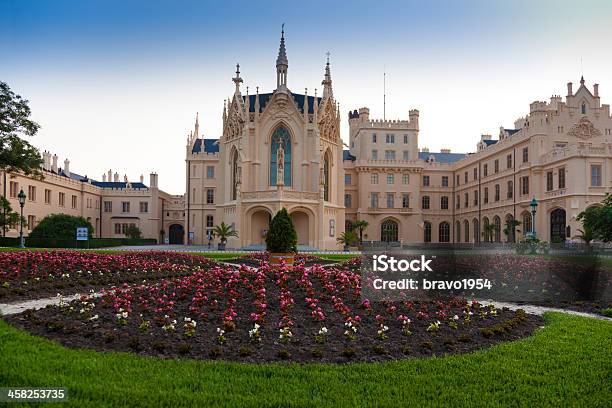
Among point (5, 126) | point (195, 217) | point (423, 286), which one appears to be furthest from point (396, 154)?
point (423, 286)

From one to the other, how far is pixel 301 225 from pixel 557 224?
79.6 ft

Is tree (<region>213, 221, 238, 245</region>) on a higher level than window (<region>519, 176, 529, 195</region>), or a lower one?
lower

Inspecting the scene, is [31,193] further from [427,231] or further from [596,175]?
[596,175]

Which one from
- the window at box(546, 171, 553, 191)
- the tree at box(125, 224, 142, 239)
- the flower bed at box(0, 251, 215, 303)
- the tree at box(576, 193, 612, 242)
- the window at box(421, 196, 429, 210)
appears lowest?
the flower bed at box(0, 251, 215, 303)

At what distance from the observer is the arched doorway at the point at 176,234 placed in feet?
250

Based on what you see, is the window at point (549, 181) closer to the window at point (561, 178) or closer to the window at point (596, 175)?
the window at point (561, 178)

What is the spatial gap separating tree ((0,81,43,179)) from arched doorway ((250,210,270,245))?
77.3 feet

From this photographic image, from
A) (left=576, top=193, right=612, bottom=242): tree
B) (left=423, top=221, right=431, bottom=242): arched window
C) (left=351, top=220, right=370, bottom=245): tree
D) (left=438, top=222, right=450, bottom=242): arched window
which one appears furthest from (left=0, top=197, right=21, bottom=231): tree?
(left=438, top=222, right=450, bottom=242): arched window

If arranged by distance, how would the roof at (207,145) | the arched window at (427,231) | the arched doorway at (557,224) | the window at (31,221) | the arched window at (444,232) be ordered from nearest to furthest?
the arched doorway at (557,224), the window at (31,221), the roof at (207,145), the arched window at (427,231), the arched window at (444,232)

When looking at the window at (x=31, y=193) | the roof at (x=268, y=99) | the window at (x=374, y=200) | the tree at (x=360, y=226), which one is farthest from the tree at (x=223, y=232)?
the window at (x=374, y=200)

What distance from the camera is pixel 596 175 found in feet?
147

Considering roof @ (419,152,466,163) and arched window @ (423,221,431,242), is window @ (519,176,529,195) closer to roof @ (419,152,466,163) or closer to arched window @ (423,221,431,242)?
arched window @ (423,221,431,242)

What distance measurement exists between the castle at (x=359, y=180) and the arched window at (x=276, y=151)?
A: 0.11 metres

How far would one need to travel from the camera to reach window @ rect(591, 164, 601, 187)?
4488 centimetres
